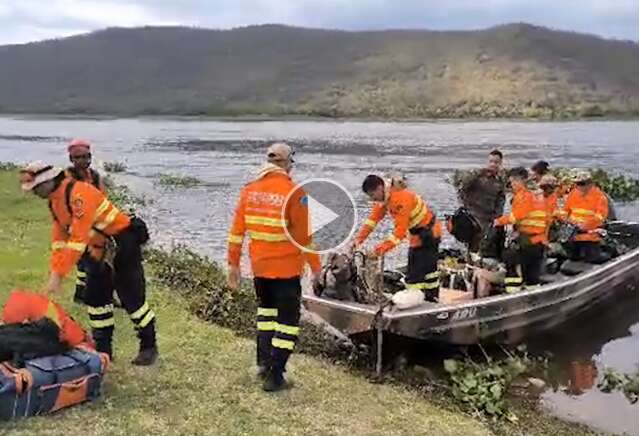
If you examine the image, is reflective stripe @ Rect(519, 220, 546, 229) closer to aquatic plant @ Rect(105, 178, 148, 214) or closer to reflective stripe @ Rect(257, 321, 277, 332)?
reflective stripe @ Rect(257, 321, 277, 332)

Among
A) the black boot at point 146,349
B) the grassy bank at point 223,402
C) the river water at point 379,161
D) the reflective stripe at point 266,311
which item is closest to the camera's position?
the grassy bank at point 223,402

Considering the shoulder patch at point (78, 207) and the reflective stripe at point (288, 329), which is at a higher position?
the shoulder patch at point (78, 207)

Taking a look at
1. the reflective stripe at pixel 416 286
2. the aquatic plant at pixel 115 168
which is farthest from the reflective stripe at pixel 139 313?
the aquatic plant at pixel 115 168

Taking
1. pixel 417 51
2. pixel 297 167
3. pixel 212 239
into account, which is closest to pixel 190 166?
pixel 297 167

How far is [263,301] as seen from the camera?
23.0ft

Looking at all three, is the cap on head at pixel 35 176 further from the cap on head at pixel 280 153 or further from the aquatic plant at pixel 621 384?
the aquatic plant at pixel 621 384

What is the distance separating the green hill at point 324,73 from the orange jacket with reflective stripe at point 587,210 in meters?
69.3

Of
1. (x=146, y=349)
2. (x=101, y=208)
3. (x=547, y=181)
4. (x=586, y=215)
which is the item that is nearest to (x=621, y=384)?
(x=547, y=181)

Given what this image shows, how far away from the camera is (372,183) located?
8.59 metres

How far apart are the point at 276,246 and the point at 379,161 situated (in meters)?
32.6

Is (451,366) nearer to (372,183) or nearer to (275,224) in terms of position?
(372,183)

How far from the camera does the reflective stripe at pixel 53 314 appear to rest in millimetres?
6344
